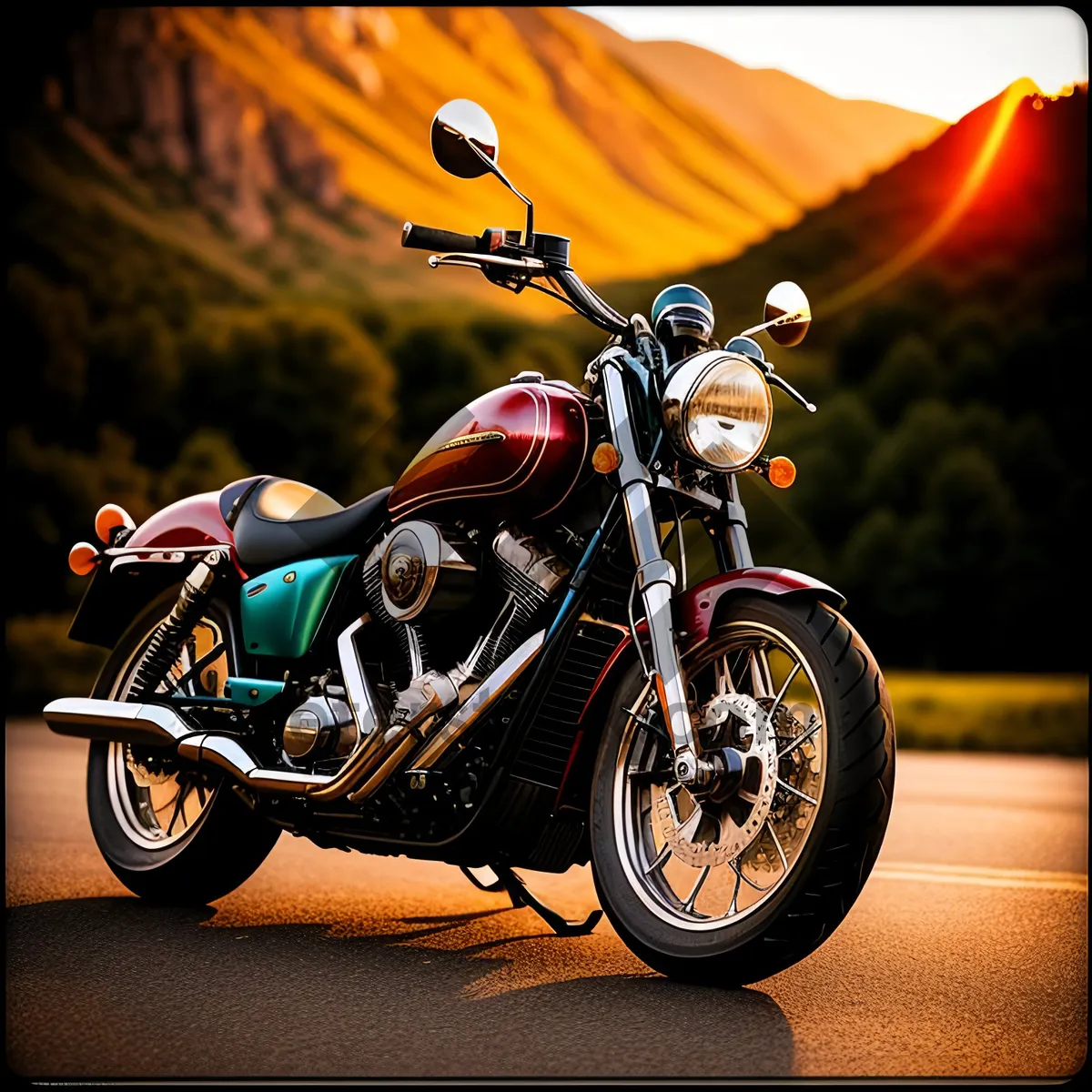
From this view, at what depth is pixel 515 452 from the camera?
4.28m

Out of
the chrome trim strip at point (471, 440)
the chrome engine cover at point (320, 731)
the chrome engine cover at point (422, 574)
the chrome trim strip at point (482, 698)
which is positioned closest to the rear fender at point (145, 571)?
the chrome engine cover at point (320, 731)

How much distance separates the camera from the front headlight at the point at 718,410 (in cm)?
398

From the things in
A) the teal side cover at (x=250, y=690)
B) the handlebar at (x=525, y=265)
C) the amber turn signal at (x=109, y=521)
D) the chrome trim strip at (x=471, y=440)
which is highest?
the handlebar at (x=525, y=265)

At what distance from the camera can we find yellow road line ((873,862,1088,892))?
5.96 m

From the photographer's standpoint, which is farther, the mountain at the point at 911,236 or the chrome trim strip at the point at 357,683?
the mountain at the point at 911,236

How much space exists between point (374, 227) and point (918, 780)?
5128 cm

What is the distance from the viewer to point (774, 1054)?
127 inches

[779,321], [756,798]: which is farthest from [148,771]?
[779,321]

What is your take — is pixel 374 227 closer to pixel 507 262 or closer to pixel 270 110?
pixel 270 110

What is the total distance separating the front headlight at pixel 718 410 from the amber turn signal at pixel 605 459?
167mm

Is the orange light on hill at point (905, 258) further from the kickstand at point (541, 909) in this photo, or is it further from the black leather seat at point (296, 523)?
the kickstand at point (541, 909)

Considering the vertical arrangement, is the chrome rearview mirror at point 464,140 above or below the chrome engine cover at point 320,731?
above

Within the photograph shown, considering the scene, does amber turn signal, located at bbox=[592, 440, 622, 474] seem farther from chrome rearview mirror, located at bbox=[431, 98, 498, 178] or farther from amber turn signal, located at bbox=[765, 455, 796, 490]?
chrome rearview mirror, located at bbox=[431, 98, 498, 178]

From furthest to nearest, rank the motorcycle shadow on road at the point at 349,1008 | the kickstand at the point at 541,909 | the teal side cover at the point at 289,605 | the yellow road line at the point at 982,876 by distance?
1. the yellow road line at the point at 982,876
2. the teal side cover at the point at 289,605
3. the kickstand at the point at 541,909
4. the motorcycle shadow on road at the point at 349,1008
